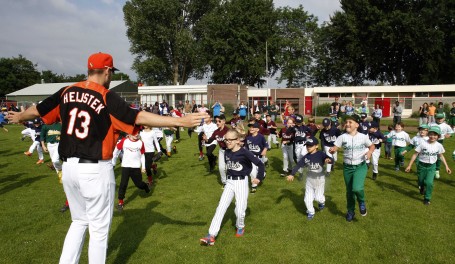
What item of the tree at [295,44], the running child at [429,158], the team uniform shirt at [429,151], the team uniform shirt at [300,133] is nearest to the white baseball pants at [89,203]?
the running child at [429,158]

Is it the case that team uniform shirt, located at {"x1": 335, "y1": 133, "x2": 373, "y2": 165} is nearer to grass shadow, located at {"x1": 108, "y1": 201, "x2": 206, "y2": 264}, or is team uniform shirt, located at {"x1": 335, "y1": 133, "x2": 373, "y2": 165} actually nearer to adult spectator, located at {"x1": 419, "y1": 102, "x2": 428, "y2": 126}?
grass shadow, located at {"x1": 108, "y1": 201, "x2": 206, "y2": 264}

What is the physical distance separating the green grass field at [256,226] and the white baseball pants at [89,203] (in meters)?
1.78

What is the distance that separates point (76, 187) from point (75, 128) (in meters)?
0.64

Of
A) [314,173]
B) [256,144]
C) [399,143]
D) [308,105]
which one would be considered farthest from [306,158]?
[308,105]

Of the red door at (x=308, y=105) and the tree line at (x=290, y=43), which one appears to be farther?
the tree line at (x=290, y=43)

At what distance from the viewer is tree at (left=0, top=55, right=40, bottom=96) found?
75.8 metres

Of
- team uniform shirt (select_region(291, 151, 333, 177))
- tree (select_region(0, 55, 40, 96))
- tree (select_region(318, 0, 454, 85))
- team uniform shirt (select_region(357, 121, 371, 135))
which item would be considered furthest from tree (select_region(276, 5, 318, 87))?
tree (select_region(0, 55, 40, 96))

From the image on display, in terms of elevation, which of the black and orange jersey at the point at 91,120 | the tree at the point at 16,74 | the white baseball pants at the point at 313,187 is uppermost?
the tree at the point at 16,74

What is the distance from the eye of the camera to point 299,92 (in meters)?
42.1

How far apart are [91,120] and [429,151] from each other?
785 centimetres

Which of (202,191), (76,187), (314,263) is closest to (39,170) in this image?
(202,191)

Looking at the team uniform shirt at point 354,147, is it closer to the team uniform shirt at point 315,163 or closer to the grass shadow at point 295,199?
the team uniform shirt at point 315,163

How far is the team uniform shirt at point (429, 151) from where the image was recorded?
762 cm

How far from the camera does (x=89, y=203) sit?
131 inches
